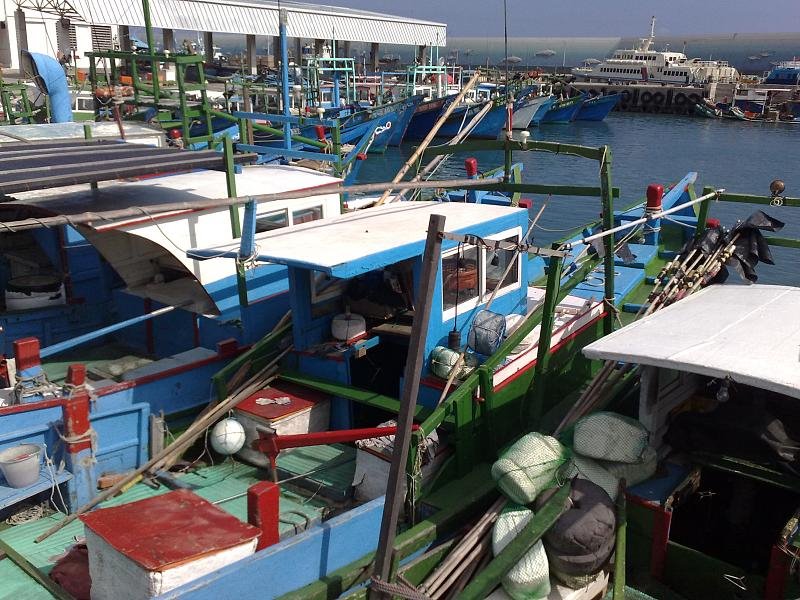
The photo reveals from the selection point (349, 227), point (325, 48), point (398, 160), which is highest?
point (325, 48)

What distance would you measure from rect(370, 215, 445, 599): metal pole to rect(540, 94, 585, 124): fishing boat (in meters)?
60.1

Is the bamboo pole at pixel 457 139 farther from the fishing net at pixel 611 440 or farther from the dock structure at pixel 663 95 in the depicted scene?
the dock structure at pixel 663 95

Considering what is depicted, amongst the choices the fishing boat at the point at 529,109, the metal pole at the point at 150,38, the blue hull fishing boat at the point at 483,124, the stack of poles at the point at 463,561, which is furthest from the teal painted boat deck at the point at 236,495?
the fishing boat at the point at 529,109

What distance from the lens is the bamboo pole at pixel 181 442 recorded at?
6863 millimetres

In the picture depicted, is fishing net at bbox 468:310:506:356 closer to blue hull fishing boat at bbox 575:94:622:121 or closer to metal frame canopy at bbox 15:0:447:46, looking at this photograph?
metal frame canopy at bbox 15:0:447:46

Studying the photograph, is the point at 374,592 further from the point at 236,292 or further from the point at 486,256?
the point at 236,292

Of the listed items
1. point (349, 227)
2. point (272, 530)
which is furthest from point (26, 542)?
point (349, 227)

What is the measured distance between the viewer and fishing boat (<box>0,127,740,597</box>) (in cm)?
646

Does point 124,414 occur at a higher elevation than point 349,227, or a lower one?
lower

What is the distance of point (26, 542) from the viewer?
670 centimetres

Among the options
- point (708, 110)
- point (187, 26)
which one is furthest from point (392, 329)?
point (708, 110)

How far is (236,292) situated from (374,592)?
527 centimetres

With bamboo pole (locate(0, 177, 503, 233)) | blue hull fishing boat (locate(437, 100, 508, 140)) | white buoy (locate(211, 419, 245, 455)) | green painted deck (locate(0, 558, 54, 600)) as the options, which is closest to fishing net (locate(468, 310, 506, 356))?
bamboo pole (locate(0, 177, 503, 233))

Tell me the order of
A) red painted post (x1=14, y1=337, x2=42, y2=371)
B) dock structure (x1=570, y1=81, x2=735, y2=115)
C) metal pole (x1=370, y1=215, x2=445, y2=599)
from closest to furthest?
metal pole (x1=370, y1=215, x2=445, y2=599)
red painted post (x1=14, y1=337, x2=42, y2=371)
dock structure (x1=570, y1=81, x2=735, y2=115)
